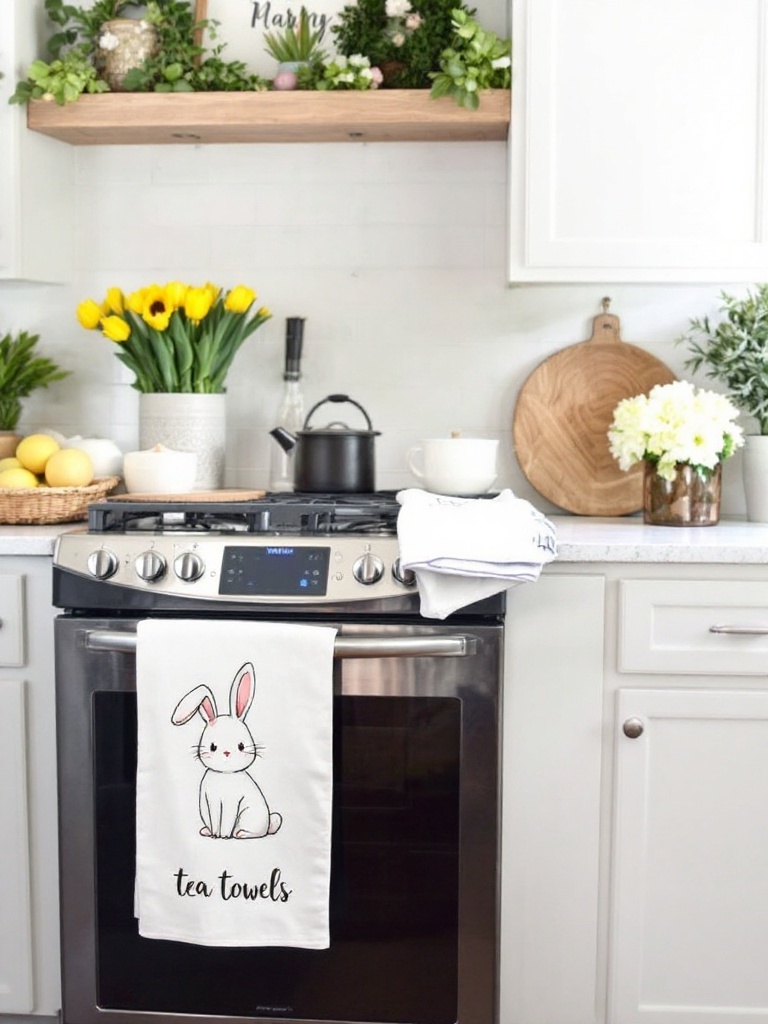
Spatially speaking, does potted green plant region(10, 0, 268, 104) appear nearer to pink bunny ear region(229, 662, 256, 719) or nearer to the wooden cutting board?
the wooden cutting board

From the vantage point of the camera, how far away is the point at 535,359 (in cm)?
293

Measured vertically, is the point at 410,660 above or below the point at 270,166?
below

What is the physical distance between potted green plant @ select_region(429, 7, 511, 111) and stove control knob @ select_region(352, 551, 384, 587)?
996 mm

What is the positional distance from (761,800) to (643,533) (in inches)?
20.4

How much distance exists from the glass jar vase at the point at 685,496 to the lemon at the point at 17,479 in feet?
3.98

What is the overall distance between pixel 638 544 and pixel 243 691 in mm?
713

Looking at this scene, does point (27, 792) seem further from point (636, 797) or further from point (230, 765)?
point (636, 797)

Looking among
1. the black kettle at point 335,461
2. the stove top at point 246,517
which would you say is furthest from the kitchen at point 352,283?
the stove top at point 246,517

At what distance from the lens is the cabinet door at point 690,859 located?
7.44 ft

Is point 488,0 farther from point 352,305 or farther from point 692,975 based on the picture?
point 692,975

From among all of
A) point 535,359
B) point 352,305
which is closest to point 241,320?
point 352,305

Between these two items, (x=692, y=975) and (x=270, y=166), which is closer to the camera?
(x=692, y=975)

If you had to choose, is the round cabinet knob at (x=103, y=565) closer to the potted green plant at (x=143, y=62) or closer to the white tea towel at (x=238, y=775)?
the white tea towel at (x=238, y=775)

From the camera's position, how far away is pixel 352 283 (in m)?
2.94
